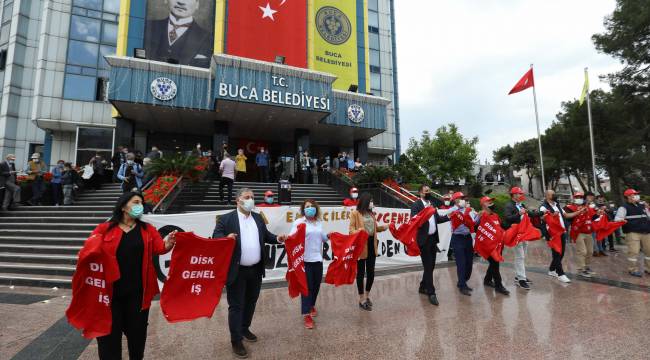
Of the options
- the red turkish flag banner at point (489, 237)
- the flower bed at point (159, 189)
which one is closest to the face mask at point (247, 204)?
the red turkish flag banner at point (489, 237)

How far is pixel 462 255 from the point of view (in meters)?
5.98

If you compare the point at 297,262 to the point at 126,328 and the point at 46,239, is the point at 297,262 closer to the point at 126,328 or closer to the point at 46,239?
the point at 126,328

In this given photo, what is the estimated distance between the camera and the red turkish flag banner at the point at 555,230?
22.8ft

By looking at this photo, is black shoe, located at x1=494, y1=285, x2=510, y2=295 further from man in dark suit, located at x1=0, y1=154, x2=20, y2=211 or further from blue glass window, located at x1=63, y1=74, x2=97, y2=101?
blue glass window, located at x1=63, y1=74, x2=97, y2=101

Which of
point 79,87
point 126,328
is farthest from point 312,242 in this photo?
point 79,87

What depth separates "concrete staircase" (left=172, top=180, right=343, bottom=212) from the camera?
11.4 meters

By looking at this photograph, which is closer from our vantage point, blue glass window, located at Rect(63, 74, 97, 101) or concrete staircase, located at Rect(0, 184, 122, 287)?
concrete staircase, located at Rect(0, 184, 122, 287)

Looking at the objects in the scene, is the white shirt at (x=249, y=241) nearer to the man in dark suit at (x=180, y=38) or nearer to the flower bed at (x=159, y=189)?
the flower bed at (x=159, y=189)

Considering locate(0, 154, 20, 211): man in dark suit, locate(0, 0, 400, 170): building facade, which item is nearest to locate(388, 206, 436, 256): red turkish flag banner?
locate(0, 154, 20, 211): man in dark suit

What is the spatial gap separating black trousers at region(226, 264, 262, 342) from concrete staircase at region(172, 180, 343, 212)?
7685mm

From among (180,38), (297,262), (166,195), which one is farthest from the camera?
(180,38)

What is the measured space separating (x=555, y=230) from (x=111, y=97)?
1825cm

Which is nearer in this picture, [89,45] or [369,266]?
[369,266]

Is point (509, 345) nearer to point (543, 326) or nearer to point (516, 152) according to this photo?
point (543, 326)
